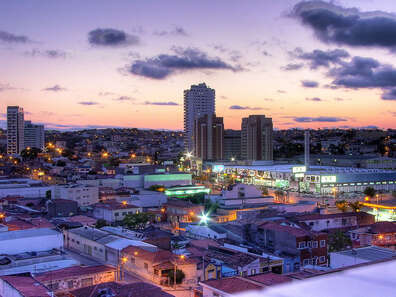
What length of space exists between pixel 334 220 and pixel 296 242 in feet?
9.03

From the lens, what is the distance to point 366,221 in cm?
918

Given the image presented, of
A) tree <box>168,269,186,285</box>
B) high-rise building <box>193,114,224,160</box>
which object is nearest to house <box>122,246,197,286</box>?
tree <box>168,269,186,285</box>

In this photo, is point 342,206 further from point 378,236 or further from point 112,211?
point 112,211

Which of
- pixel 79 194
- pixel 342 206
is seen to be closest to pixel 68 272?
pixel 79 194

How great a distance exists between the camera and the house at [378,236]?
23.7 ft

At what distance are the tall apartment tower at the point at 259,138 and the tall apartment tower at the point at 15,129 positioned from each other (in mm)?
18097

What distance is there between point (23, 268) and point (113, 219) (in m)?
4.08

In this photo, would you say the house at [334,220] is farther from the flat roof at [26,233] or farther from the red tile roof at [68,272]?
the flat roof at [26,233]

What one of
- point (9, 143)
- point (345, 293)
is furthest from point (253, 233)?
point (9, 143)

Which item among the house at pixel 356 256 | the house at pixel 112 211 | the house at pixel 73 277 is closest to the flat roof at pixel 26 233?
the house at pixel 73 277

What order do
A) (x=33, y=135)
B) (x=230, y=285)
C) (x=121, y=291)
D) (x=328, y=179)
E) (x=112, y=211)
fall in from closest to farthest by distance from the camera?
(x=230, y=285), (x=121, y=291), (x=112, y=211), (x=328, y=179), (x=33, y=135)

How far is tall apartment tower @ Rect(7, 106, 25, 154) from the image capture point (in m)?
32.3

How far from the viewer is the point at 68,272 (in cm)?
481

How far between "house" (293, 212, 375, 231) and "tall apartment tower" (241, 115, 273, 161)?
14.2m
